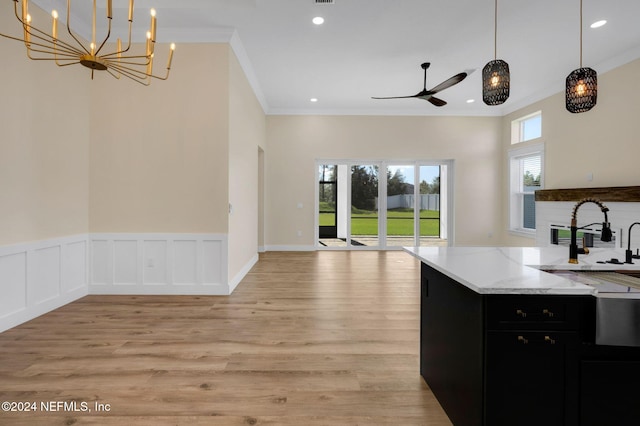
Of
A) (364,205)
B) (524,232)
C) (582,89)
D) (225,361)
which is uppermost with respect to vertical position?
(582,89)

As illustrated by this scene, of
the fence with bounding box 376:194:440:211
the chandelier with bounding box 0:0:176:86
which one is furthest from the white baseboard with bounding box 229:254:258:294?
the fence with bounding box 376:194:440:211

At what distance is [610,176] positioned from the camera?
4938mm

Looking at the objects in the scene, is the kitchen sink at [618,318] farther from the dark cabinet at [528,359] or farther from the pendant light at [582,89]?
the pendant light at [582,89]

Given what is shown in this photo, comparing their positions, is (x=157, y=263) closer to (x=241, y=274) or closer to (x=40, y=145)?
(x=241, y=274)

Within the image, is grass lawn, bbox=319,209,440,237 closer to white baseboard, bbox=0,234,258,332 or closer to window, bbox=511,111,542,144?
window, bbox=511,111,542,144

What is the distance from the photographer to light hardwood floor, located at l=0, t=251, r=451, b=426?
1.85m

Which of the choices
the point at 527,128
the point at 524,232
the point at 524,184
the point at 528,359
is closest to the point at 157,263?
the point at 528,359

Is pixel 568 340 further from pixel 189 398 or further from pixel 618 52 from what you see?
pixel 618 52

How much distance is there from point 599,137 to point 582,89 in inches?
137

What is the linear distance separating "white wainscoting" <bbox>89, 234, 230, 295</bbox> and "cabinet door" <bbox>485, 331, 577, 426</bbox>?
3328 mm

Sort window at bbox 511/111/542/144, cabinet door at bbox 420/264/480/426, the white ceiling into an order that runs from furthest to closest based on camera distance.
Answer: window at bbox 511/111/542/144
the white ceiling
cabinet door at bbox 420/264/480/426

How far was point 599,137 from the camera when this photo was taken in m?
5.14

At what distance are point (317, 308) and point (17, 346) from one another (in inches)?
102

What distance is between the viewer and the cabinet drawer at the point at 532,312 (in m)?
1.38
